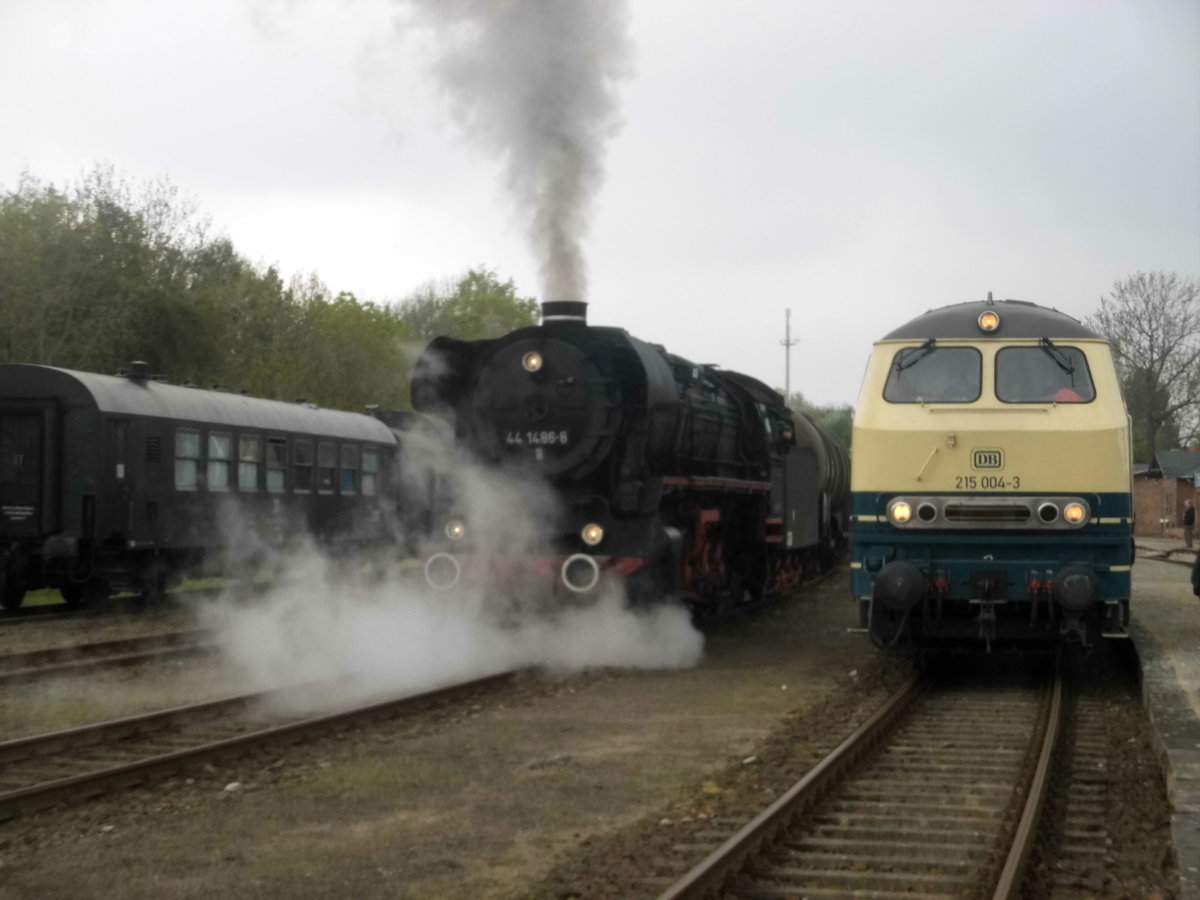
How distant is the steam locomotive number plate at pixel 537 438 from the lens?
1238 cm

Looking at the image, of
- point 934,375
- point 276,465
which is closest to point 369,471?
point 276,465

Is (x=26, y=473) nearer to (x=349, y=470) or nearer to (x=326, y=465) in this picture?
(x=326, y=465)

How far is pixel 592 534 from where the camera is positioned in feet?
39.9

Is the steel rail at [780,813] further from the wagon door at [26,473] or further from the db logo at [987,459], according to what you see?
the wagon door at [26,473]

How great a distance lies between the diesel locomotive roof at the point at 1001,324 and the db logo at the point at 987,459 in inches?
41.4

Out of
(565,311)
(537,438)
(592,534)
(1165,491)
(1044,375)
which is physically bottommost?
(592,534)

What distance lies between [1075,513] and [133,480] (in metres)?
11.1

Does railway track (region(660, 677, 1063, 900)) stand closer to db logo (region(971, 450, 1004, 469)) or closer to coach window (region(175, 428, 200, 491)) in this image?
db logo (region(971, 450, 1004, 469))

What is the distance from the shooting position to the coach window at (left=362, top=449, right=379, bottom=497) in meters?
22.7

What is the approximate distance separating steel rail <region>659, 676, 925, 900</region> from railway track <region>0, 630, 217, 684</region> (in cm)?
677

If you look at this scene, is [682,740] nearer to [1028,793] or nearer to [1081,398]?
[1028,793]

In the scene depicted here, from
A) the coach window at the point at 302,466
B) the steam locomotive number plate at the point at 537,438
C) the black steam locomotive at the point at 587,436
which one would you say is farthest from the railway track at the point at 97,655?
the coach window at the point at 302,466

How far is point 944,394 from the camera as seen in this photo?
11.1 m

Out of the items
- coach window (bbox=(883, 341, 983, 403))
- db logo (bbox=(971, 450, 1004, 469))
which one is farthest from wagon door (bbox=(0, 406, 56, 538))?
db logo (bbox=(971, 450, 1004, 469))
